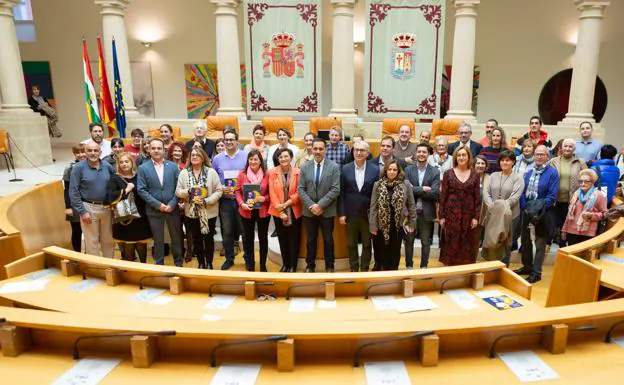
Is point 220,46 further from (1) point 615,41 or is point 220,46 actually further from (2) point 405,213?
(1) point 615,41

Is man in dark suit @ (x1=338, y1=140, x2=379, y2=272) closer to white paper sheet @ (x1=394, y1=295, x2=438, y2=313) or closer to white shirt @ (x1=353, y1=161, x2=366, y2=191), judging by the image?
white shirt @ (x1=353, y1=161, x2=366, y2=191)

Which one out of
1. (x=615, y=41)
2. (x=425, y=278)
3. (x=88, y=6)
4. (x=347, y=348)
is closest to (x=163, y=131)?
(x=425, y=278)

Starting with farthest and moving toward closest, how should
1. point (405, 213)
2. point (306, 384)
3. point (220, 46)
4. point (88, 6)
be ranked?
point (88, 6), point (220, 46), point (405, 213), point (306, 384)

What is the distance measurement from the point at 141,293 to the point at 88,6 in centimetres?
1334

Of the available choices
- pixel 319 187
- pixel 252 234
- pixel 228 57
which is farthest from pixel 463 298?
pixel 228 57

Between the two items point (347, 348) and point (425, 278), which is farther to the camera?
point (425, 278)

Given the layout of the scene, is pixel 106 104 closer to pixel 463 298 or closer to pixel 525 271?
pixel 525 271

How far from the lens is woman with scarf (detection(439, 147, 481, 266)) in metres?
4.02

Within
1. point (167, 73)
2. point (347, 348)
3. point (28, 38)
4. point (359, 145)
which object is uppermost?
point (28, 38)

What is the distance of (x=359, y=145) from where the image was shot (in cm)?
416

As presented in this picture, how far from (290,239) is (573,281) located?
2522 mm

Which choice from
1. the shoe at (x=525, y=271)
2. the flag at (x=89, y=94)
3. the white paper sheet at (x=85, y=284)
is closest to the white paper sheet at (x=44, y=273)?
the white paper sheet at (x=85, y=284)

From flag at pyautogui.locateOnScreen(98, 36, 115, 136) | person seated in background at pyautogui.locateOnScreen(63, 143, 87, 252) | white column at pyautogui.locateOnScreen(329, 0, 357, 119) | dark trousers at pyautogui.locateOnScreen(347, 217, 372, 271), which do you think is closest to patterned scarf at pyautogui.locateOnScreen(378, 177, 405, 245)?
dark trousers at pyautogui.locateOnScreen(347, 217, 372, 271)

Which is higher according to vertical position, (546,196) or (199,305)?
(546,196)
